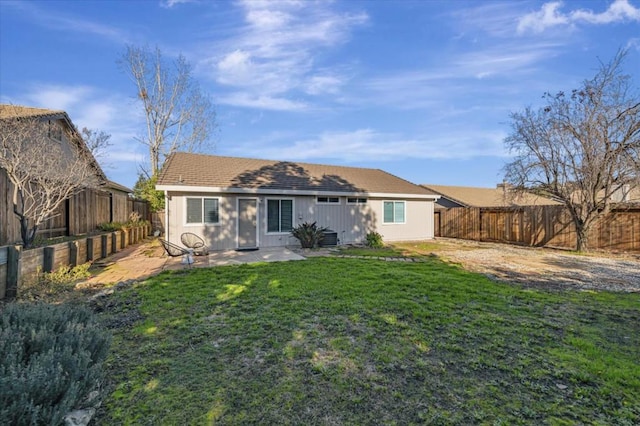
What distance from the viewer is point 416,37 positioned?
1158cm

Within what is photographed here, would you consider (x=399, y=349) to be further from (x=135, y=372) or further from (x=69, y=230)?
(x=69, y=230)

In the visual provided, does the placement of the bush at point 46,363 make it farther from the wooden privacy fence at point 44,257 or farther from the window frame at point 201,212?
the window frame at point 201,212

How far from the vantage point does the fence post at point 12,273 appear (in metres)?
5.54

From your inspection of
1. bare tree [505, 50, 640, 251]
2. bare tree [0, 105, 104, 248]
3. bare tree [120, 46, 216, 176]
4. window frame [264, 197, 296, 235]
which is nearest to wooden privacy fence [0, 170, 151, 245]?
bare tree [0, 105, 104, 248]

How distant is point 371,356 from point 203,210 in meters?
9.55

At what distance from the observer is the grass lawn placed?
251 centimetres

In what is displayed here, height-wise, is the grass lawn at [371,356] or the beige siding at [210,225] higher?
the beige siding at [210,225]

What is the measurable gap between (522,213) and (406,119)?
751 cm

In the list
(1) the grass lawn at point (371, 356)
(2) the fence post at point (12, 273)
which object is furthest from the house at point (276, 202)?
(1) the grass lawn at point (371, 356)

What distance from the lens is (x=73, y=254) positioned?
314 inches

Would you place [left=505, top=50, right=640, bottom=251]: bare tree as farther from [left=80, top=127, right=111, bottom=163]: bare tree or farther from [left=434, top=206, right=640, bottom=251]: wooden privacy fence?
[left=80, top=127, right=111, bottom=163]: bare tree

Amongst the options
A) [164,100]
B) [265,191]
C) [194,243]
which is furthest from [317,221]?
[164,100]

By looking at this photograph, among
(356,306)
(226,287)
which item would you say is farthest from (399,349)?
(226,287)

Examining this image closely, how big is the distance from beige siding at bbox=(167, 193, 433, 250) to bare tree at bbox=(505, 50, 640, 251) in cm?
476
